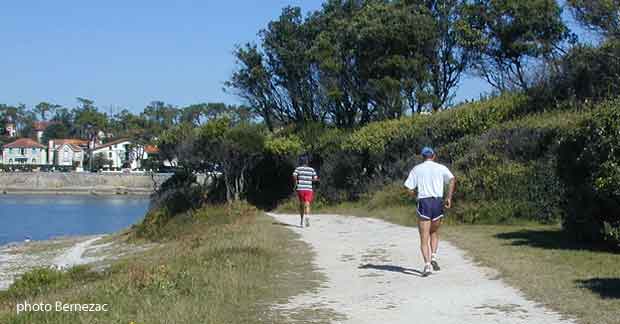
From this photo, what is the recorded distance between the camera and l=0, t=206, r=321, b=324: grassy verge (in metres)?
8.99

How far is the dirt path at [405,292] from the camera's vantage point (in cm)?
938

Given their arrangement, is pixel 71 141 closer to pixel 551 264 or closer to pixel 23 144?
pixel 23 144

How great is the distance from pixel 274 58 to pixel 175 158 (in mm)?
8647

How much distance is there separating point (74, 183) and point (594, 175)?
350ft

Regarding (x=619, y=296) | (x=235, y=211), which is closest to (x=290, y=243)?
(x=619, y=296)

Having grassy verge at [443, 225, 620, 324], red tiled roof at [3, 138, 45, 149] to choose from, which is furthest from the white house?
grassy verge at [443, 225, 620, 324]

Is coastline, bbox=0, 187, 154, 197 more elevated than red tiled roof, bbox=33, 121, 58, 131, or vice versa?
red tiled roof, bbox=33, 121, 58, 131

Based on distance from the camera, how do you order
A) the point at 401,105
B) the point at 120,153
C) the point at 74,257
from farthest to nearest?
the point at 120,153 → the point at 401,105 → the point at 74,257

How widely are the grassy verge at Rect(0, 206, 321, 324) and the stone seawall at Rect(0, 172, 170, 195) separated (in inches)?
3676

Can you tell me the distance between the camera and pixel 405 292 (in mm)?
10953

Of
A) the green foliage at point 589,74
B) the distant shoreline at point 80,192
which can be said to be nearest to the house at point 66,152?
the distant shoreline at point 80,192

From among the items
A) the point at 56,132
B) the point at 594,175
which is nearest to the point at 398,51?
the point at 594,175

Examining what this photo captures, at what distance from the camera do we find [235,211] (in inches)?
1069

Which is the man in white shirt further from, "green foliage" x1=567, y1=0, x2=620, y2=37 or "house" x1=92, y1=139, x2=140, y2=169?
"house" x1=92, y1=139, x2=140, y2=169
